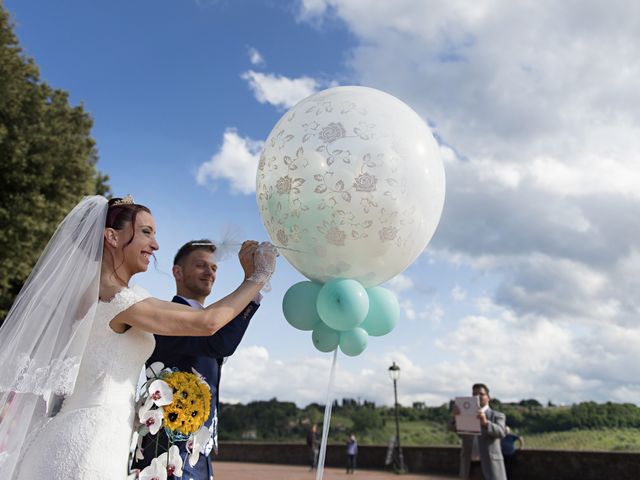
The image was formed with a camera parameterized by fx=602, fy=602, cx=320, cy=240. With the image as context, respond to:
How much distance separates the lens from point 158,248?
2877 mm

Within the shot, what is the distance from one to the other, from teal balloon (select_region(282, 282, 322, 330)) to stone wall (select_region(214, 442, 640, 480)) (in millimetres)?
11808

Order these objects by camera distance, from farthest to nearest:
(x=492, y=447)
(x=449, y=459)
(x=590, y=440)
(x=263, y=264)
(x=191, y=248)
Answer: (x=449, y=459) < (x=590, y=440) < (x=492, y=447) < (x=191, y=248) < (x=263, y=264)

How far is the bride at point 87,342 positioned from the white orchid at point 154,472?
7.3 inches

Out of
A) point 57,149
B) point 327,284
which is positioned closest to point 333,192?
point 327,284

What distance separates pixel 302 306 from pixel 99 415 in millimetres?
1617

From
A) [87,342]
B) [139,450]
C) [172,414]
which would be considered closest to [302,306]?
[172,414]

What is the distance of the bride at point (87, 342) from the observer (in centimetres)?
248

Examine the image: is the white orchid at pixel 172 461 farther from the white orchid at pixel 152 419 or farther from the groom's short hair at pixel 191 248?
the groom's short hair at pixel 191 248

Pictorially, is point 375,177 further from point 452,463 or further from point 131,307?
point 452,463

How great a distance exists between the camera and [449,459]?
59.7ft

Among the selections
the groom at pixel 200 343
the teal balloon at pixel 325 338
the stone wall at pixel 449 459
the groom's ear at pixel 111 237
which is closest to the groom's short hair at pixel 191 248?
the groom at pixel 200 343

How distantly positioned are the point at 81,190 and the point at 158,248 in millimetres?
13164

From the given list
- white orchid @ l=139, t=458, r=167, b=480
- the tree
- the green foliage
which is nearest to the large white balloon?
white orchid @ l=139, t=458, r=167, b=480

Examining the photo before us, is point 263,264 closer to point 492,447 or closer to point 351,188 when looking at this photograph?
point 351,188
